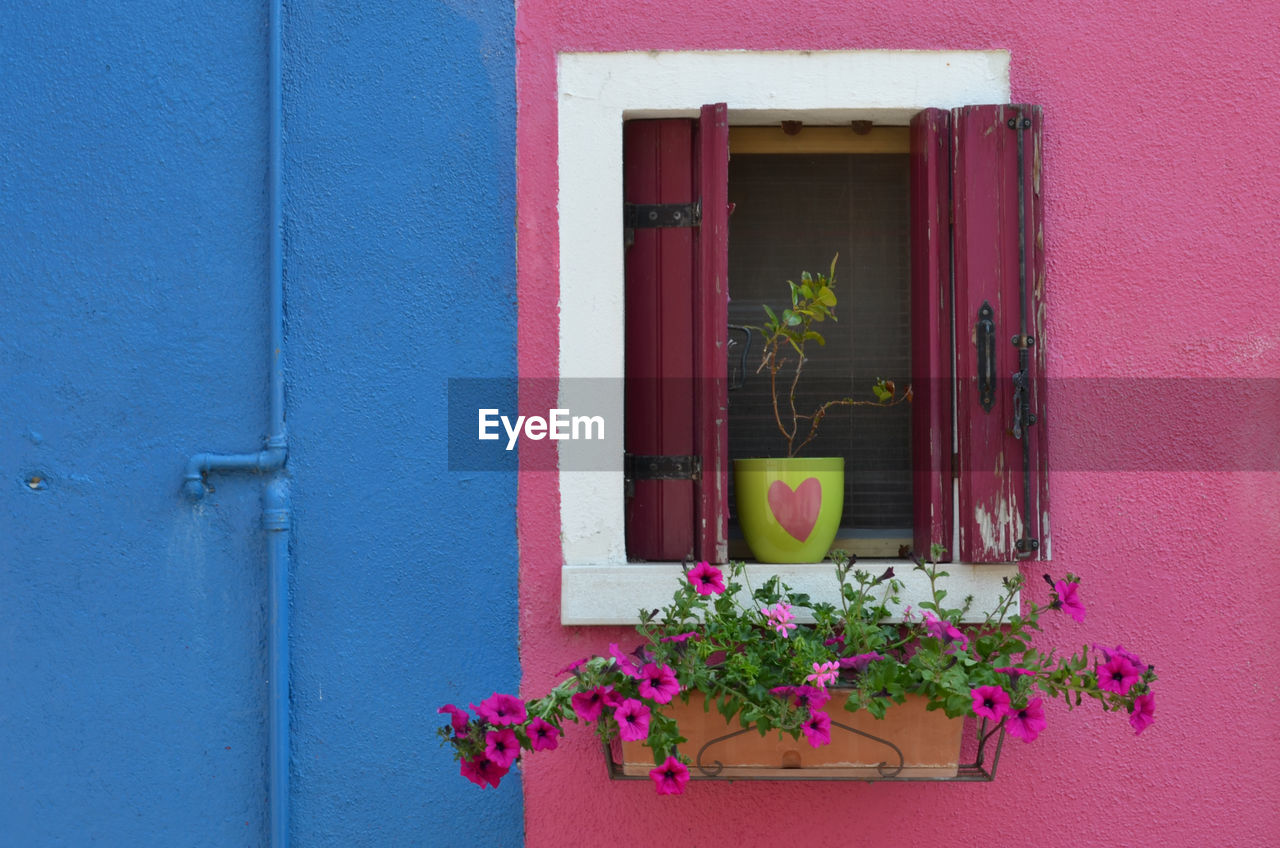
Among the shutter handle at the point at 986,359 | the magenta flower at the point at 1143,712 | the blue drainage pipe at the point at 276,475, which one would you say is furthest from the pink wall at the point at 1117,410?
the blue drainage pipe at the point at 276,475

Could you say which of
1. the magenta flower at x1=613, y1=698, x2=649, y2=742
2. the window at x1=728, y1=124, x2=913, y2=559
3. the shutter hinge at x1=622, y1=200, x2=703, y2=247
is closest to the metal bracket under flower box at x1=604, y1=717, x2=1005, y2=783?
the magenta flower at x1=613, y1=698, x2=649, y2=742

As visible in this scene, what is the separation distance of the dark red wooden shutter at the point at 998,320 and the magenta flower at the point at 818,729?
1.97 ft

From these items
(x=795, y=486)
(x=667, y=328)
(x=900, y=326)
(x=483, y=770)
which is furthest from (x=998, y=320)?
(x=483, y=770)

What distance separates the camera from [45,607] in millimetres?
2619

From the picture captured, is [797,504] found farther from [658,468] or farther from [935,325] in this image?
[935,325]

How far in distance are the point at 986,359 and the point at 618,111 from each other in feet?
3.23

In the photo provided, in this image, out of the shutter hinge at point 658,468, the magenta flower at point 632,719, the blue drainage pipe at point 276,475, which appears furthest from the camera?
the shutter hinge at point 658,468

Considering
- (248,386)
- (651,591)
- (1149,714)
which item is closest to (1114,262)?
(1149,714)

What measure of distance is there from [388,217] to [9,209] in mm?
853

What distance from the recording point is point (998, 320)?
103 inches

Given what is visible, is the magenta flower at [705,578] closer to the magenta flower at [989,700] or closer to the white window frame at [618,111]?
the white window frame at [618,111]

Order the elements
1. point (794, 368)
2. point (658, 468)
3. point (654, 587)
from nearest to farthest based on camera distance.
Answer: point (654, 587)
point (658, 468)
point (794, 368)

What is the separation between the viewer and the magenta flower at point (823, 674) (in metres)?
2.23

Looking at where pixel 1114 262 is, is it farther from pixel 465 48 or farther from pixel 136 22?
pixel 136 22
